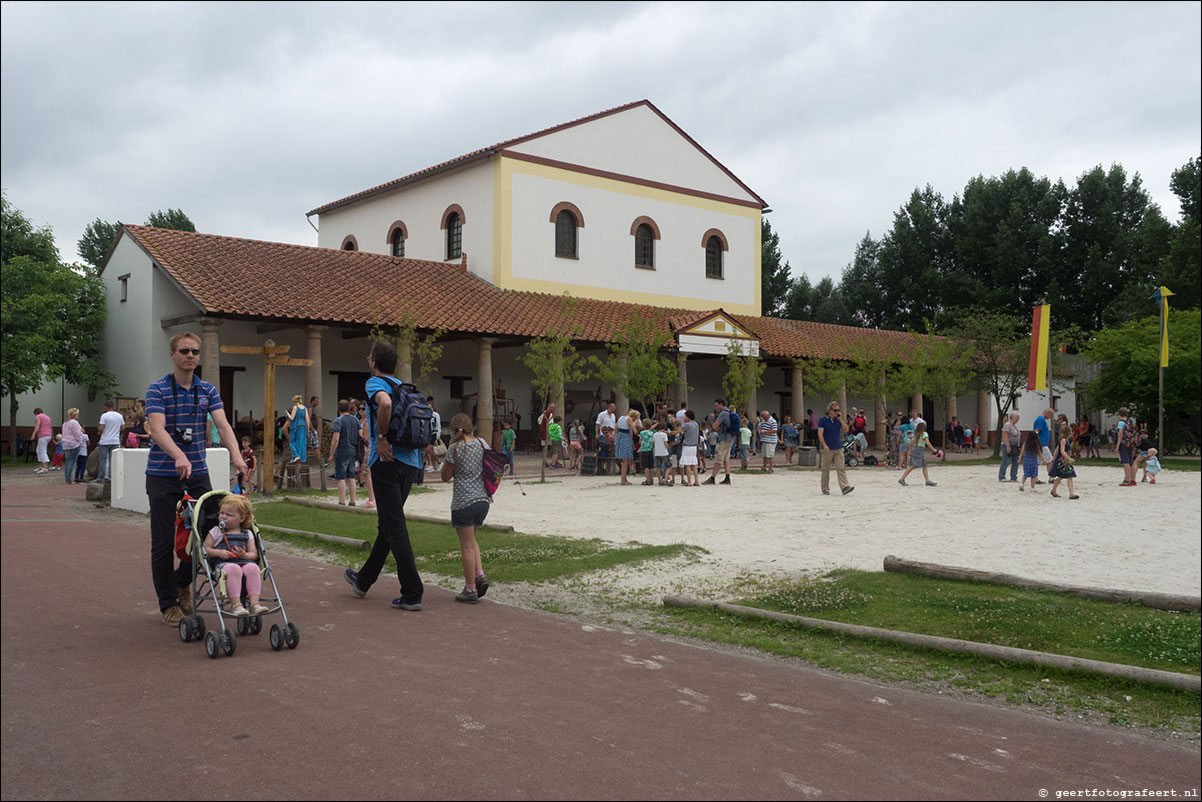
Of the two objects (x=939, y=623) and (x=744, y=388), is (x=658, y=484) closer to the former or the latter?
(x=744, y=388)

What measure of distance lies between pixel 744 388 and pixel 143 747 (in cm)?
2659

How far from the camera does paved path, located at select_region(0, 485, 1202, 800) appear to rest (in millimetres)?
3412

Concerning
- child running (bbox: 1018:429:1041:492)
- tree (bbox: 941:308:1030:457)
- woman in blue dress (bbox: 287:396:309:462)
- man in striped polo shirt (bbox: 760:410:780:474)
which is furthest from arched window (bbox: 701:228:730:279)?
woman in blue dress (bbox: 287:396:309:462)

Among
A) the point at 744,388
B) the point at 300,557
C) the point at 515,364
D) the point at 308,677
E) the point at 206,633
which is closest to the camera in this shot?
the point at 308,677

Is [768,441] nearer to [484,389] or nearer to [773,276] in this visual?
[484,389]

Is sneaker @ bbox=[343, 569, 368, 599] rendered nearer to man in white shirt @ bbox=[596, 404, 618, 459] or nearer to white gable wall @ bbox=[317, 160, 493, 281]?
man in white shirt @ bbox=[596, 404, 618, 459]

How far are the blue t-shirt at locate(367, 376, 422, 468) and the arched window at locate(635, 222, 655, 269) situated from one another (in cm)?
2886

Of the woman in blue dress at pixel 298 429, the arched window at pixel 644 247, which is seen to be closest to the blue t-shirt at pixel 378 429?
the woman in blue dress at pixel 298 429

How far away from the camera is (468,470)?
816 cm

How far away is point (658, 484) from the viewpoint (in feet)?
71.8

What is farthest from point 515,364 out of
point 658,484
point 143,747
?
point 143,747

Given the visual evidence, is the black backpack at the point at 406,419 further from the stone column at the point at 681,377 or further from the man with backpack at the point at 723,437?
the stone column at the point at 681,377

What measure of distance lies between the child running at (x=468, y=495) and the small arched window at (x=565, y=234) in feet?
85.6

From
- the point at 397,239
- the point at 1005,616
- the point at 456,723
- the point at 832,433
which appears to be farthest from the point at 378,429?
the point at 397,239
